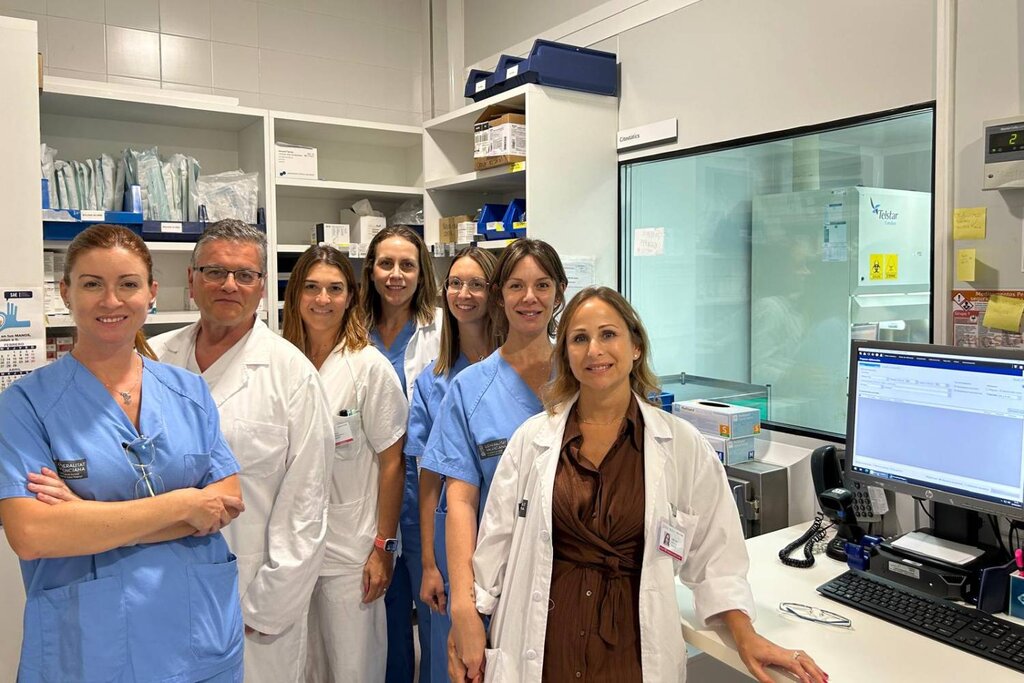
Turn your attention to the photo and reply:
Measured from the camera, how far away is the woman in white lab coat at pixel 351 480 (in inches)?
86.1

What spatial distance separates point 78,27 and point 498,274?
2.67 m

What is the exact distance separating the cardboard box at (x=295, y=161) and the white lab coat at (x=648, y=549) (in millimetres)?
2405

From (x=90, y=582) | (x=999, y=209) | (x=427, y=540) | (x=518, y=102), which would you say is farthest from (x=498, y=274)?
(x=518, y=102)

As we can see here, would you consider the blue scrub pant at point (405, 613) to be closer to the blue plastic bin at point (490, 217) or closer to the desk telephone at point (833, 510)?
the desk telephone at point (833, 510)

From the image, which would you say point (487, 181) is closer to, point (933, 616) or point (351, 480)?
point (351, 480)

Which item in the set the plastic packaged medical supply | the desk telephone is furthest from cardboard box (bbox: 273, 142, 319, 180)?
the desk telephone

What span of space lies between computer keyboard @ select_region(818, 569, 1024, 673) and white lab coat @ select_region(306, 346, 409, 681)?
49.0 inches

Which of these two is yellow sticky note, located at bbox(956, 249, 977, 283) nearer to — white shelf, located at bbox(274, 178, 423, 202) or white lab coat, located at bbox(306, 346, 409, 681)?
white lab coat, located at bbox(306, 346, 409, 681)

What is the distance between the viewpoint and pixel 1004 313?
1909 millimetres

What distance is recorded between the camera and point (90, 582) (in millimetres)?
1428

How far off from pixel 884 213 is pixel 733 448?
896 millimetres

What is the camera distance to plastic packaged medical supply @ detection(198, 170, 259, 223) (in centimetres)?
337

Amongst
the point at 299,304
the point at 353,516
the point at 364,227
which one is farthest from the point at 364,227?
the point at 353,516

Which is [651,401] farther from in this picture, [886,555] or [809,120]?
[809,120]
